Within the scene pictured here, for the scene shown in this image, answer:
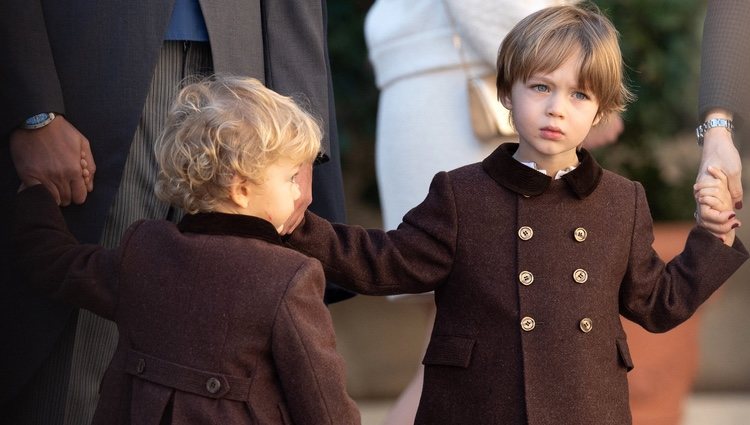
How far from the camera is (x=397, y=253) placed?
9.14 ft

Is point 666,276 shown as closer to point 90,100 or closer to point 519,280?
point 519,280

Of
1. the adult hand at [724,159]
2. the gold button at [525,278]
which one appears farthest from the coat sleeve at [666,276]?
the gold button at [525,278]

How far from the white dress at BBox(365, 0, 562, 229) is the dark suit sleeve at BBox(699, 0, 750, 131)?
1.33 feet

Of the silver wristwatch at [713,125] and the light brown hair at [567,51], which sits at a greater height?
the light brown hair at [567,51]

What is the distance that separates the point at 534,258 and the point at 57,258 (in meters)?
0.93

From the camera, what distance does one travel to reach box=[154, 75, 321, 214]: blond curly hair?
2.45 meters

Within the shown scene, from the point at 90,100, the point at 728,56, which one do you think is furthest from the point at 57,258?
the point at 728,56

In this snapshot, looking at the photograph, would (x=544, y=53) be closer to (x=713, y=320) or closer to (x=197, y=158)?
(x=197, y=158)

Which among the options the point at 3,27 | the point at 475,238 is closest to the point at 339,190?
the point at 475,238

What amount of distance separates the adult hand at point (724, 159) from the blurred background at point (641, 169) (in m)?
2.24

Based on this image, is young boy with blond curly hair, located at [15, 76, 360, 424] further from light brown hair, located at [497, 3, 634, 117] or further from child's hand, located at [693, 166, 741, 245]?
child's hand, located at [693, 166, 741, 245]

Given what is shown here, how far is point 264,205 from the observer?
250 centimetres

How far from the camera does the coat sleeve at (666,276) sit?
9.30ft

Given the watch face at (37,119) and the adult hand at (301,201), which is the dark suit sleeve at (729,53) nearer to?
the adult hand at (301,201)
